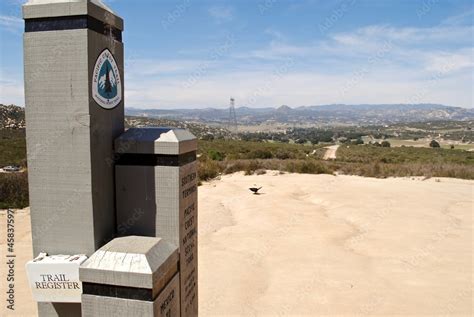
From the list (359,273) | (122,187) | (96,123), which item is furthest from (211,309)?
(96,123)

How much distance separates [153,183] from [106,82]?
2.43 feet

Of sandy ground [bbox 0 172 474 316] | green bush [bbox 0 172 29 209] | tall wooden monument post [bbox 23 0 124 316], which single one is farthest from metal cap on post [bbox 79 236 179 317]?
green bush [bbox 0 172 29 209]

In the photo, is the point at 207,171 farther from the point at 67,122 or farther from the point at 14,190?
the point at 67,122

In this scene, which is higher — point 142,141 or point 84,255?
point 142,141

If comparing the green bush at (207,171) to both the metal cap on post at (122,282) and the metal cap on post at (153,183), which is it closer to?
the metal cap on post at (153,183)

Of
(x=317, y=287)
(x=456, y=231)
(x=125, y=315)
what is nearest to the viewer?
(x=125, y=315)

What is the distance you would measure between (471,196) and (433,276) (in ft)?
28.3

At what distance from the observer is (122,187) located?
2.75m

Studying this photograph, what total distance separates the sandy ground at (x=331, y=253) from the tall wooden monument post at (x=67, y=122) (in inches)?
124

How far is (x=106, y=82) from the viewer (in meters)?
2.62

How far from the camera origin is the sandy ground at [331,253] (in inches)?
217

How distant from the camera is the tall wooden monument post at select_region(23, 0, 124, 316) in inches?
95.4

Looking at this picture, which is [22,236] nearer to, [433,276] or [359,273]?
[359,273]

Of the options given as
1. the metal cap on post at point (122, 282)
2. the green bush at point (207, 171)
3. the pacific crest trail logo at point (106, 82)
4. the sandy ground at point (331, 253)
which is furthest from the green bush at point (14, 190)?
the metal cap on post at point (122, 282)
